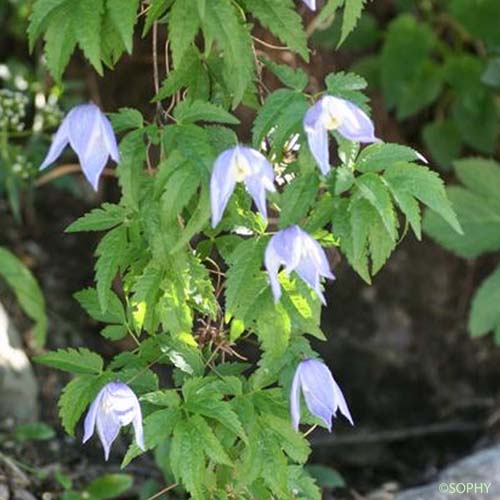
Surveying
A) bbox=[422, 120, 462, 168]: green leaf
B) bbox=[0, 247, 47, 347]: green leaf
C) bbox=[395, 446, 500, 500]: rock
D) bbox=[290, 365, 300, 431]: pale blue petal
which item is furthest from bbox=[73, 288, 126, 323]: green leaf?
bbox=[422, 120, 462, 168]: green leaf

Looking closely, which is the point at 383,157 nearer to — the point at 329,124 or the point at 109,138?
the point at 329,124

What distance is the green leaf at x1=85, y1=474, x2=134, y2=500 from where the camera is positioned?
2.89 meters

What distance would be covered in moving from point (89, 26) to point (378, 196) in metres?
0.51

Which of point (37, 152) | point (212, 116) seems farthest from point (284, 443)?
point (37, 152)

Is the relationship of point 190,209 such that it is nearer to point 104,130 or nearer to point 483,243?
point 104,130

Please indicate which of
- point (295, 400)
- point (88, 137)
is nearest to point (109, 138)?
point (88, 137)

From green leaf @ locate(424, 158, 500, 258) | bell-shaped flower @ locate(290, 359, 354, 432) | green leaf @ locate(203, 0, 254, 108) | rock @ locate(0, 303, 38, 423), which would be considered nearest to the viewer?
green leaf @ locate(203, 0, 254, 108)

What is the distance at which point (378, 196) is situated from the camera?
1.77m

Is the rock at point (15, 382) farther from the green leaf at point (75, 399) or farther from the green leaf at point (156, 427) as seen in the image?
the green leaf at point (156, 427)

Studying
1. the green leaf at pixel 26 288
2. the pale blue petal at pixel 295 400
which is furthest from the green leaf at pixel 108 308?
the green leaf at pixel 26 288

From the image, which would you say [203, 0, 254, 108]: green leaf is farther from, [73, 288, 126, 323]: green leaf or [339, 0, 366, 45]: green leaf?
[73, 288, 126, 323]: green leaf

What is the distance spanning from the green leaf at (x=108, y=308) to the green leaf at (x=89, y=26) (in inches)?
19.5

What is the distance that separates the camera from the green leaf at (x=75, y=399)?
2.04 meters

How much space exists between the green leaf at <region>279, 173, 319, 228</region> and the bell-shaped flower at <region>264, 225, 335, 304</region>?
5 cm
